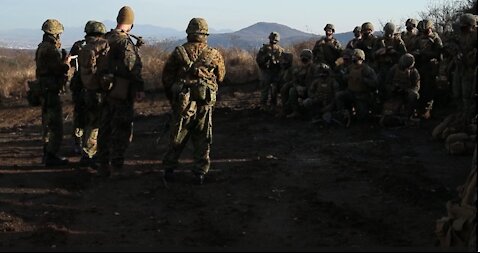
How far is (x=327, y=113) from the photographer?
12.6 m

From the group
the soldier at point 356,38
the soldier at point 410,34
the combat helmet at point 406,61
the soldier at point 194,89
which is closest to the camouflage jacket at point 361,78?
the combat helmet at point 406,61

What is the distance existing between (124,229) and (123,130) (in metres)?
2.30

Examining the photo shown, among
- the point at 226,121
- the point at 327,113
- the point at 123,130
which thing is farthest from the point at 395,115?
the point at 123,130

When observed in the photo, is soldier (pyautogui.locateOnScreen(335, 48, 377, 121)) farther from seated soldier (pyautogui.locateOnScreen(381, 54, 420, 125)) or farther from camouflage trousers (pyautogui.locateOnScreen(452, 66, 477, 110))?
camouflage trousers (pyautogui.locateOnScreen(452, 66, 477, 110))

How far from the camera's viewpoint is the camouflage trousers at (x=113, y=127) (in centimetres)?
839

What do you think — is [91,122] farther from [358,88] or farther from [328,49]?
[328,49]

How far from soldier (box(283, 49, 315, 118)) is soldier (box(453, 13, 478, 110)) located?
3.29 m

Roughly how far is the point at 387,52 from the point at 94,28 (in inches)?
257

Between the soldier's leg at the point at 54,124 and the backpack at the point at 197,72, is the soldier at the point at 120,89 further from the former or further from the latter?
the soldier's leg at the point at 54,124

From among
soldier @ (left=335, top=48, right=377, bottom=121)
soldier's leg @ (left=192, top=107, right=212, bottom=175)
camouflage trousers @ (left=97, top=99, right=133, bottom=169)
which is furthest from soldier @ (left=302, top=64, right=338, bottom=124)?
camouflage trousers @ (left=97, top=99, right=133, bottom=169)

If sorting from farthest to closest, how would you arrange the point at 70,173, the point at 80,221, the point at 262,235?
the point at 70,173, the point at 80,221, the point at 262,235

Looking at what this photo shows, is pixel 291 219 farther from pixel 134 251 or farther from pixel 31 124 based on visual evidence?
pixel 31 124

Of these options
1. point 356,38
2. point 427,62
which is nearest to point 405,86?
point 427,62

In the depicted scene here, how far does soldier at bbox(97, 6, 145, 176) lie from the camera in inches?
323
